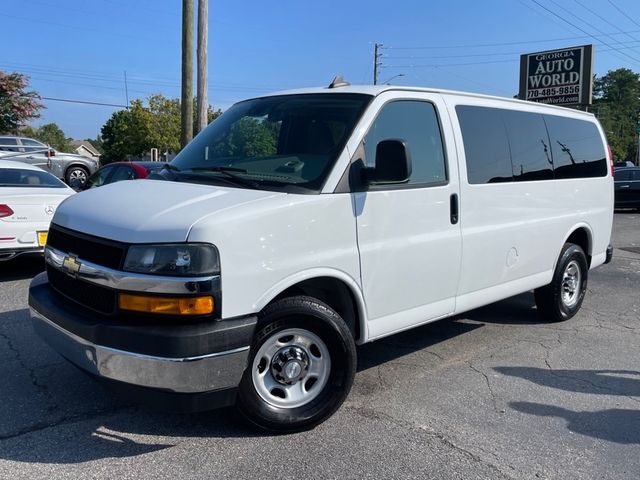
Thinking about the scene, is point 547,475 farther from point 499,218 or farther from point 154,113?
point 154,113

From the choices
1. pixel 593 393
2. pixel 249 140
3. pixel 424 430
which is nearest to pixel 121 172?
pixel 249 140

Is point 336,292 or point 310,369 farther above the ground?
point 336,292

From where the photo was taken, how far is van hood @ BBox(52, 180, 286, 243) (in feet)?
9.87

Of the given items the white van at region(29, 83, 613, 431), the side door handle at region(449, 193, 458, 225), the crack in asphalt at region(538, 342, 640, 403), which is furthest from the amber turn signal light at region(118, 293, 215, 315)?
the crack in asphalt at region(538, 342, 640, 403)

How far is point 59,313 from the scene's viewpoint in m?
3.34

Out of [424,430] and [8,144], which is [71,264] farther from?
[8,144]

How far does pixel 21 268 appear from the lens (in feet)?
27.1

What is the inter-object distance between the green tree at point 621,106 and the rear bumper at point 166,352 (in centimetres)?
7568

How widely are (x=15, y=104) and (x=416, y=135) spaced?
37295mm

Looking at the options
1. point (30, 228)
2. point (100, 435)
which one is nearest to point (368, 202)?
point (100, 435)

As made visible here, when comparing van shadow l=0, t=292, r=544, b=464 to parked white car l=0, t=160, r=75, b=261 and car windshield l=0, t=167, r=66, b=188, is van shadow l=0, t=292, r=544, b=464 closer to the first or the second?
parked white car l=0, t=160, r=75, b=261

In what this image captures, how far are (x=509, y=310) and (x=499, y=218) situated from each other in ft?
7.14

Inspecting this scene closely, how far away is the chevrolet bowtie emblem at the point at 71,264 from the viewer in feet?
10.9

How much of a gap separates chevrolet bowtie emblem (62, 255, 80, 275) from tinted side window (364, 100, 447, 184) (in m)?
1.85
